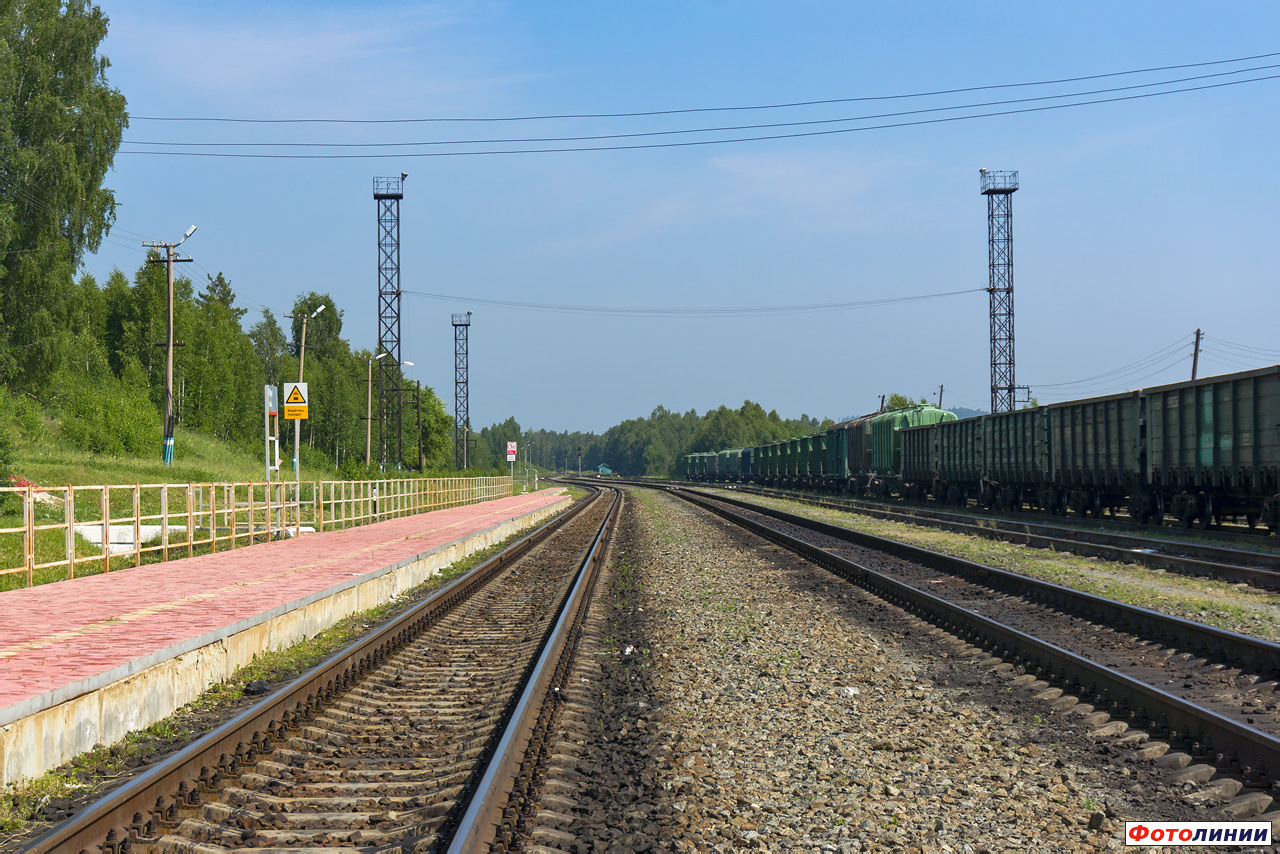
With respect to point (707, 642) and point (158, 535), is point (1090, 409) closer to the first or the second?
point (707, 642)

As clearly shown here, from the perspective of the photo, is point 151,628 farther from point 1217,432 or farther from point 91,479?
point 91,479

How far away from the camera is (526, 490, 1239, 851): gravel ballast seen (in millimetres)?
4773

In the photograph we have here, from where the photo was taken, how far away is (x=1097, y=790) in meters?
5.38

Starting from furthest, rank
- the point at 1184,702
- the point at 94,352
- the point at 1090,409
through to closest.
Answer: the point at 94,352 → the point at 1090,409 → the point at 1184,702

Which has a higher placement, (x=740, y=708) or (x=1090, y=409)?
(x=1090, y=409)

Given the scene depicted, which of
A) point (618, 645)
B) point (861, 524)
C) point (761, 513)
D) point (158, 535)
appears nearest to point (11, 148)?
point (158, 535)

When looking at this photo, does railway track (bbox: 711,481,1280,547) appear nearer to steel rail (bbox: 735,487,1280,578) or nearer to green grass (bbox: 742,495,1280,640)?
steel rail (bbox: 735,487,1280,578)

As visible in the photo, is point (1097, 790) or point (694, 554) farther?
point (694, 554)

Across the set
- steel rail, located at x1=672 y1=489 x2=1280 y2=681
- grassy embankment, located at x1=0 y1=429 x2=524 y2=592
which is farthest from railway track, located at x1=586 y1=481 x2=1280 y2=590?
grassy embankment, located at x1=0 y1=429 x2=524 y2=592

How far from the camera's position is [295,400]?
22.0m

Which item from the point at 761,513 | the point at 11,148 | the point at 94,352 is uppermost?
the point at 11,148

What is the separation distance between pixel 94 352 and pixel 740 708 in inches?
2500

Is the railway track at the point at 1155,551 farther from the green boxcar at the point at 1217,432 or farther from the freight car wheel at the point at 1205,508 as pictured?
the freight car wheel at the point at 1205,508

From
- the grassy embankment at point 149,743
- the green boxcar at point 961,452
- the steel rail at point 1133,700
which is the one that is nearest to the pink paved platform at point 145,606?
the grassy embankment at point 149,743
